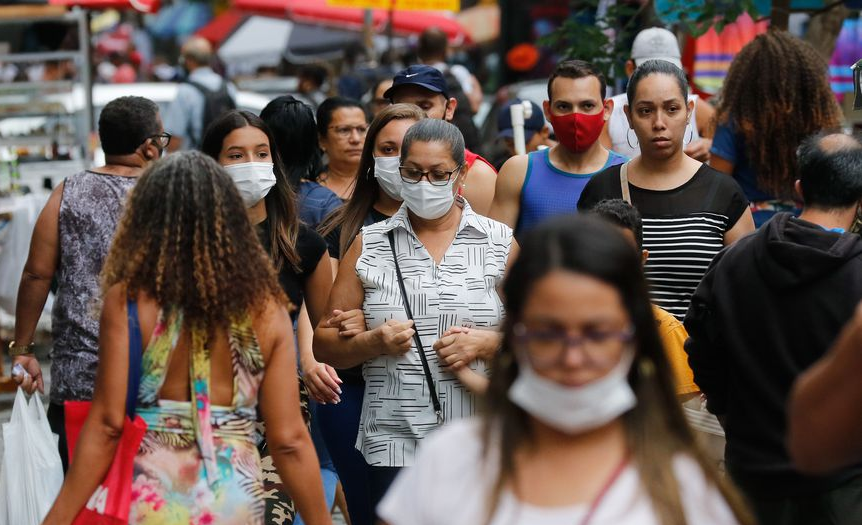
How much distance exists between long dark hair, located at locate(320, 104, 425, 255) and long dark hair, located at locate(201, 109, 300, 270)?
0.26 m

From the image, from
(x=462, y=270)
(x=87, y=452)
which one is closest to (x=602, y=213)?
(x=462, y=270)

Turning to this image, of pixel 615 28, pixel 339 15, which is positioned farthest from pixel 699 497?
pixel 339 15

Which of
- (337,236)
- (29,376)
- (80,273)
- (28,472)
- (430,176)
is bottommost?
(28,472)

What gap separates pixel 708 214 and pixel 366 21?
1337 centimetres

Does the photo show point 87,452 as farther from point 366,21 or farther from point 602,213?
point 366,21

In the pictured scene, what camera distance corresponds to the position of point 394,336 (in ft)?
15.6

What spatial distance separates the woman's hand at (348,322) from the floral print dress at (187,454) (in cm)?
107

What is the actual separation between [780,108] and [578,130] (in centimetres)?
102

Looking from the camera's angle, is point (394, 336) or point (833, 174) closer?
point (833, 174)

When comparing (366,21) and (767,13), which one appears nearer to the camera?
(767,13)

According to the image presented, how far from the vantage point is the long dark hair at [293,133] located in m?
6.89

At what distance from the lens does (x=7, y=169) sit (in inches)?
454

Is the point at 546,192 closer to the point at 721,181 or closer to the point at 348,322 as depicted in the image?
the point at 721,181

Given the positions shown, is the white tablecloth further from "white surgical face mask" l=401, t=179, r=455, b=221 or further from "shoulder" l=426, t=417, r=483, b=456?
"shoulder" l=426, t=417, r=483, b=456
